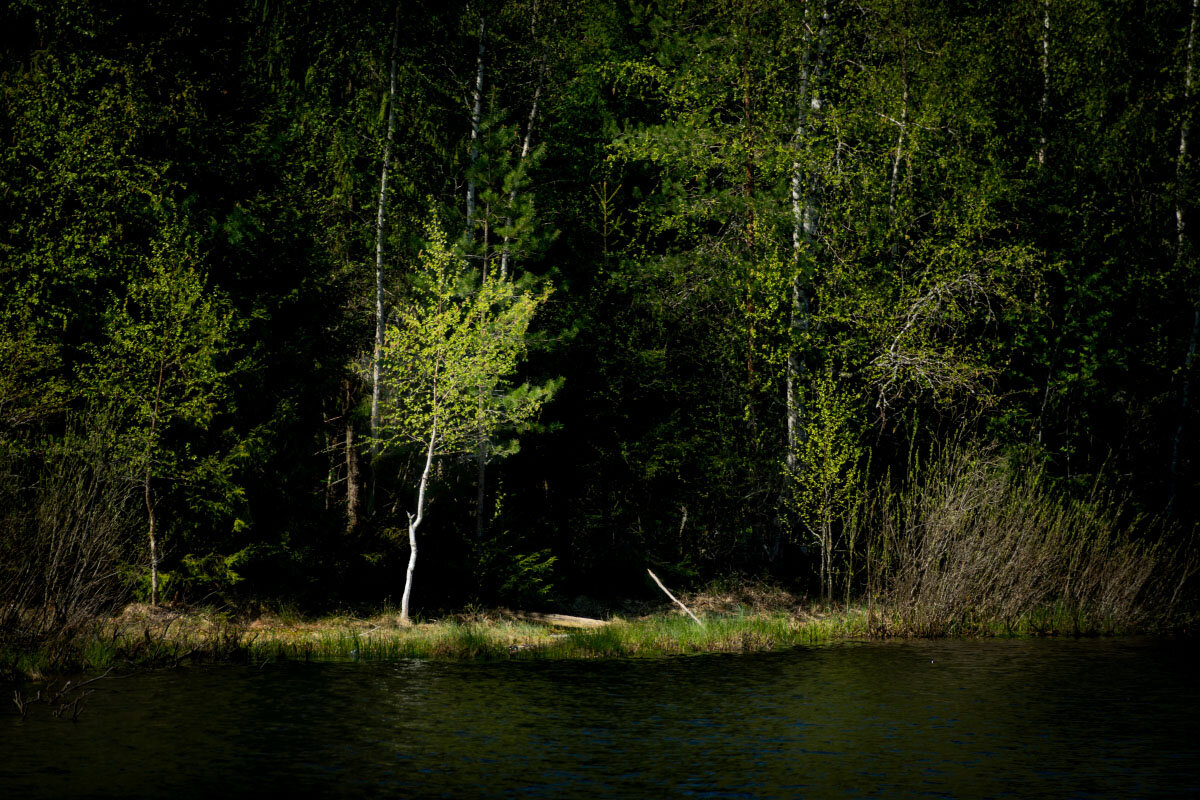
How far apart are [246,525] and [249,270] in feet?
18.9

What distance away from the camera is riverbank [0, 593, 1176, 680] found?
64.3ft

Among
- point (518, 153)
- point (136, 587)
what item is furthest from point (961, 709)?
point (518, 153)

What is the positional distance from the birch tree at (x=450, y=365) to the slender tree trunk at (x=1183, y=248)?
15.8 metres

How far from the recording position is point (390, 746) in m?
13.4

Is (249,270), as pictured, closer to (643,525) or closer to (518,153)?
(518,153)

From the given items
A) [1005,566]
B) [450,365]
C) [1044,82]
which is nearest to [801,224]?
[1044,82]

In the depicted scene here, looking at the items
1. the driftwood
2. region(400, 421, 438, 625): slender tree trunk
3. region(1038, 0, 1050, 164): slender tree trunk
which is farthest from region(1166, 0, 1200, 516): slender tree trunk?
region(400, 421, 438, 625): slender tree trunk

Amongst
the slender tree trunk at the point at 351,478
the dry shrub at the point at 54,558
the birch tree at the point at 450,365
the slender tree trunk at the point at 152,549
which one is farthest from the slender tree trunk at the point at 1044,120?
the dry shrub at the point at 54,558

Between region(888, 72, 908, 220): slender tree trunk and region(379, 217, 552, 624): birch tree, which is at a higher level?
region(888, 72, 908, 220): slender tree trunk

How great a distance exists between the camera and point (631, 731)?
14414mm

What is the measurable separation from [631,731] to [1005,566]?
1140 centimetres

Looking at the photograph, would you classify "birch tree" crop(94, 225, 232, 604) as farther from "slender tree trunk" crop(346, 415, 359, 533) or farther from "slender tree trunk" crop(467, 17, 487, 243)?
"slender tree trunk" crop(467, 17, 487, 243)

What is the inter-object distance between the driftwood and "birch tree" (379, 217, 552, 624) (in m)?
2.80

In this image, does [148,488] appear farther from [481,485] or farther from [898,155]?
[898,155]
